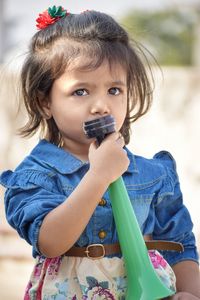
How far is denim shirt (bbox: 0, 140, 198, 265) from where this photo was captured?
1.86m

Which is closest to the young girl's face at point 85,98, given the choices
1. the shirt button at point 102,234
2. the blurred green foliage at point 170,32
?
the shirt button at point 102,234

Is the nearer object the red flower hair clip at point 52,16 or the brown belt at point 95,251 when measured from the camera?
the brown belt at point 95,251

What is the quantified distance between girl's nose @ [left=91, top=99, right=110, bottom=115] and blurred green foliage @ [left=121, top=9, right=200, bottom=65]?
9.02 metres

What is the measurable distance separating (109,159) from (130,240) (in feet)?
0.62

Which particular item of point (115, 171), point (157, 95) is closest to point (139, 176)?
point (115, 171)

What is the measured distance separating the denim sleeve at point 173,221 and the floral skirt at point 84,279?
171mm

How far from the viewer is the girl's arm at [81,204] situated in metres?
1.76

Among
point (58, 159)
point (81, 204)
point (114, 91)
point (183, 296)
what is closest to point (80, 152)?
point (58, 159)

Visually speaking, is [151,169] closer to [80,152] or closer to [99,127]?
[80,152]

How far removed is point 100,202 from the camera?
190 centimetres

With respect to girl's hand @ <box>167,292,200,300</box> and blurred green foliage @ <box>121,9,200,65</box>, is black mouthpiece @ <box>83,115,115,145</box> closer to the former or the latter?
girl's hand @ <box>167,292,200,300</box>

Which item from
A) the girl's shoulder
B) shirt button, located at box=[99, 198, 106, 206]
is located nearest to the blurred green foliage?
the girl's shoulder

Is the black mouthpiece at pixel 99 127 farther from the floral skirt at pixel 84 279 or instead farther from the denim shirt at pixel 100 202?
the floral skirt at pixel 84 279

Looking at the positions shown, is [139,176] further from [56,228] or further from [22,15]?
[22,15]
